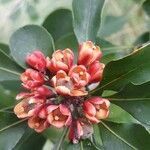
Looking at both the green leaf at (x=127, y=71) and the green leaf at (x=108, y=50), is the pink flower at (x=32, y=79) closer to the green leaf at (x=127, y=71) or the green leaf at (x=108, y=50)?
the green leaf at (x=127, y=71)

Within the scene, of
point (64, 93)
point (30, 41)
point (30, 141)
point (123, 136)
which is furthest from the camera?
point (30, 141)

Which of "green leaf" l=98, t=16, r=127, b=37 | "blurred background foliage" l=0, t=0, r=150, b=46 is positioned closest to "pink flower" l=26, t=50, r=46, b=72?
"blurred background foliage" l=0, t=0, r=150, b=46

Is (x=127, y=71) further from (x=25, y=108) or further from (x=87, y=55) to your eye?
(x=25, y=108)

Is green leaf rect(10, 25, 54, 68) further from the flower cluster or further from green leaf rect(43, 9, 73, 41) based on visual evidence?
green leaf rect(43, 9, 73, 41)

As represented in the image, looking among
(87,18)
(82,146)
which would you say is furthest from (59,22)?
(82,146)

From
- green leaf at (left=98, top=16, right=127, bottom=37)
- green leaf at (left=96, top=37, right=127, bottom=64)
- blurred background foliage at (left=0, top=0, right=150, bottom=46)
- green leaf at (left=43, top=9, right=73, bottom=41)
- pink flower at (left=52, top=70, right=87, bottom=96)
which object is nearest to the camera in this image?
→ pink flower at (left=52, top=70, right=87, bottom=96)

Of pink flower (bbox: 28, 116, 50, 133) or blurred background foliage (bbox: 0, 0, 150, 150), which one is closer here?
pink flower (bbox: 28, 116, 50, 133)
